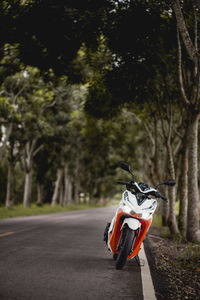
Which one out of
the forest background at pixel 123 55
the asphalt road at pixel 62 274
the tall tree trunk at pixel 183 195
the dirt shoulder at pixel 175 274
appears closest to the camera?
the asphalt road at pixel 62 274

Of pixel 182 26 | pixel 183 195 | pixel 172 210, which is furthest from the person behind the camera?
pixel 172 210

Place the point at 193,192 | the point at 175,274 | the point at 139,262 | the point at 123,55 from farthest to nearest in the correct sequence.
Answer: the point at 123,55, the point at 193,192, the point at 139,262, the point at 175,274

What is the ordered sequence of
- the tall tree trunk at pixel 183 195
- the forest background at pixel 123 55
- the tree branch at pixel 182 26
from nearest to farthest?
the tree branch at pixel 182 26 → the forest background at pixel 123 55 → the tall tree trunk at pixel 183 195

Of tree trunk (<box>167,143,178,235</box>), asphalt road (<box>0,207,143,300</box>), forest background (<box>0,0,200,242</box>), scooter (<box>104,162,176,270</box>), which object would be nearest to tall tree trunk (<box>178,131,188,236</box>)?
forest background (<box>0,0,200,242</box>)

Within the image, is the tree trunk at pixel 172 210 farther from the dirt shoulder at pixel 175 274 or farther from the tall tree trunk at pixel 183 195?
the dirt shoulder at pixel 175 274

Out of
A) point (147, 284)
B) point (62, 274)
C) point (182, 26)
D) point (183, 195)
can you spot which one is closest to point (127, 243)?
point (147, 284)

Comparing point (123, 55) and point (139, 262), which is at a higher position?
point (123, 55)

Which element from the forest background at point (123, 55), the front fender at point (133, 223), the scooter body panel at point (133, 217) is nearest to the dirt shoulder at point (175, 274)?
the scooter body panel at point (133, 217)

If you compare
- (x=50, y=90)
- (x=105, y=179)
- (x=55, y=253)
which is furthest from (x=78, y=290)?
(x=105, y=179)

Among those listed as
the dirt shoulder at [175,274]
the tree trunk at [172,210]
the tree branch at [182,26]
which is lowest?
the dirt shoulder at [175,274]

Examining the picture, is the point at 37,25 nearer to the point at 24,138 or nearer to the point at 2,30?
the point at 2,30

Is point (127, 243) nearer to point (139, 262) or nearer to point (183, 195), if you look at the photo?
point (139, 262)

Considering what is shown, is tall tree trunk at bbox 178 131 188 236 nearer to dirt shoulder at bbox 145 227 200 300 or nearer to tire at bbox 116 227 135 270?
dirt shoulder at bbox 145 227 200 300

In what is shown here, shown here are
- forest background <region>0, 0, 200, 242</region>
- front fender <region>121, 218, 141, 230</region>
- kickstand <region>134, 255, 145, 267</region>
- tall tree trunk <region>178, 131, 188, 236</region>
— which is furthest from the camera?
tall tree trunk <region>178, 131, 188, 236</region>
